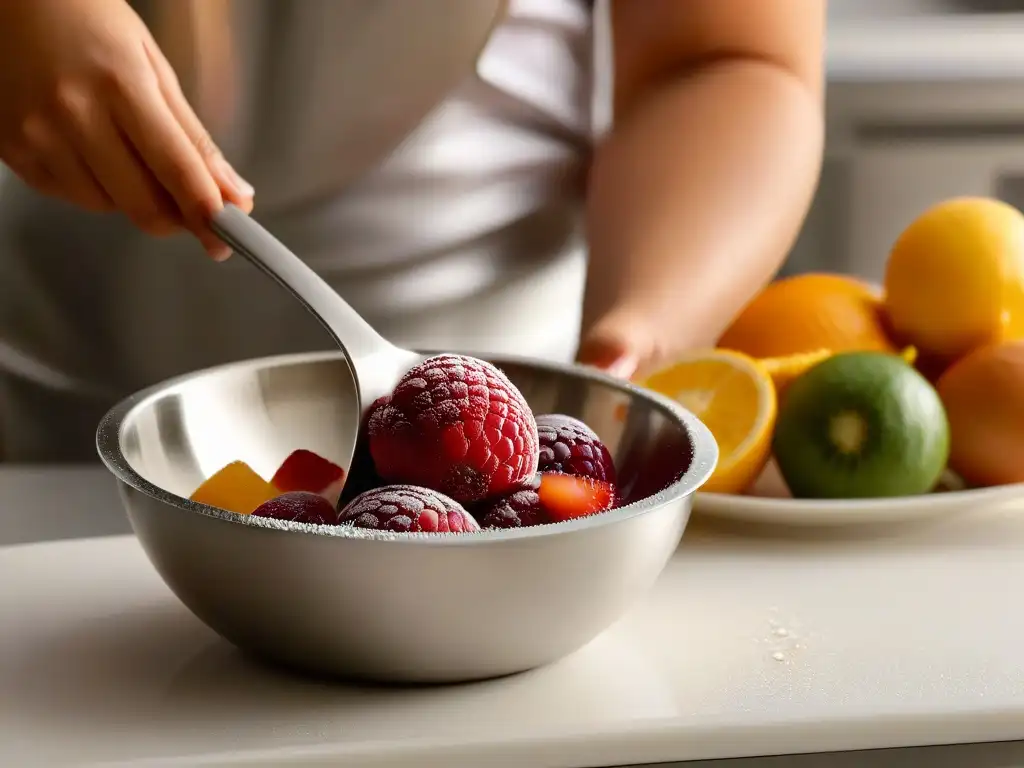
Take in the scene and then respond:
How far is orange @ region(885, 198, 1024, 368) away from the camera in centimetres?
75

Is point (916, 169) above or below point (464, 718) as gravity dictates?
above

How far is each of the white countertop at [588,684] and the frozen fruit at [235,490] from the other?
55 millimetres

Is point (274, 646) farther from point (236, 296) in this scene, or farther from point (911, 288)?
point (236, 296)

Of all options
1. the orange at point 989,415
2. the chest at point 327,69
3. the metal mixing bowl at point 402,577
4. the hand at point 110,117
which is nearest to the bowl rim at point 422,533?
the metal mixing bowl at point 402,577

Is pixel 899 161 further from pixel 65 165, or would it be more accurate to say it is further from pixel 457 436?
pixel 457 436

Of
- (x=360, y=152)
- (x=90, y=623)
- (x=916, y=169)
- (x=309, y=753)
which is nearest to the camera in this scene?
(x=309, y=753)

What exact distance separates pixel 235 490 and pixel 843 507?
298mm

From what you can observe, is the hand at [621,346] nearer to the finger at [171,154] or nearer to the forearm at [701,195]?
the forearm at [701,195]

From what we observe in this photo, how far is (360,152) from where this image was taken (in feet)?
3.20

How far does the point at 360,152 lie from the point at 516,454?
0.53 meters

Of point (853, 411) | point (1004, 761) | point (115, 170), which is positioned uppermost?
point (115, 170)

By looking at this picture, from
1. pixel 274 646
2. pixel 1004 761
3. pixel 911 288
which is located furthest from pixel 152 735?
pixel 911 288

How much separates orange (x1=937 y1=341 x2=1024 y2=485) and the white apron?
0.44 metres

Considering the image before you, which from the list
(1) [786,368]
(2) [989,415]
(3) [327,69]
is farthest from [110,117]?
(2) [989,415]
